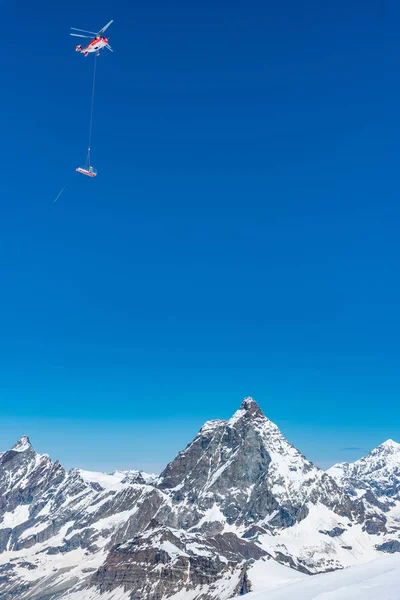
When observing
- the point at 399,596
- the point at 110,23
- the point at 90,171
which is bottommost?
the point at 399,596

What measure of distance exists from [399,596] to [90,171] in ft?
258

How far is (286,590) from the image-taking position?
182ft

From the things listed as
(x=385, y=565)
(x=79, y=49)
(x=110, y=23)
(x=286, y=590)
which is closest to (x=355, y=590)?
(x=286, y=590)

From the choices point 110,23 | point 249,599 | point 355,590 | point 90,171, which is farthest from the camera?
point 90,171

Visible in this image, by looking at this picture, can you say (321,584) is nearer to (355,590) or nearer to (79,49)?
(355,590)

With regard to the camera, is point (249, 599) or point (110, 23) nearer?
point (249, 599)

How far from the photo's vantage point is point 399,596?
143ft

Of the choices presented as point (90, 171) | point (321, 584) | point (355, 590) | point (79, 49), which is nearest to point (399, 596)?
point (355, 590)

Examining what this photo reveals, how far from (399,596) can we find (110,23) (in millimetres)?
84884

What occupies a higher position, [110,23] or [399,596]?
[110,23]

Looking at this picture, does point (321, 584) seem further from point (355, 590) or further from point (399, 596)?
point (399, 596)

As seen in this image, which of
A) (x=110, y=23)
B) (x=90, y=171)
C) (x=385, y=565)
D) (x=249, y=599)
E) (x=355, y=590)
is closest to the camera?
(x=355, y=590)

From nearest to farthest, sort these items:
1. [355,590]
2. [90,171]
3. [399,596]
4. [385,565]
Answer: [399,596] → [355,590] → [385,565] → [90,171]

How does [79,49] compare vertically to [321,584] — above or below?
above
